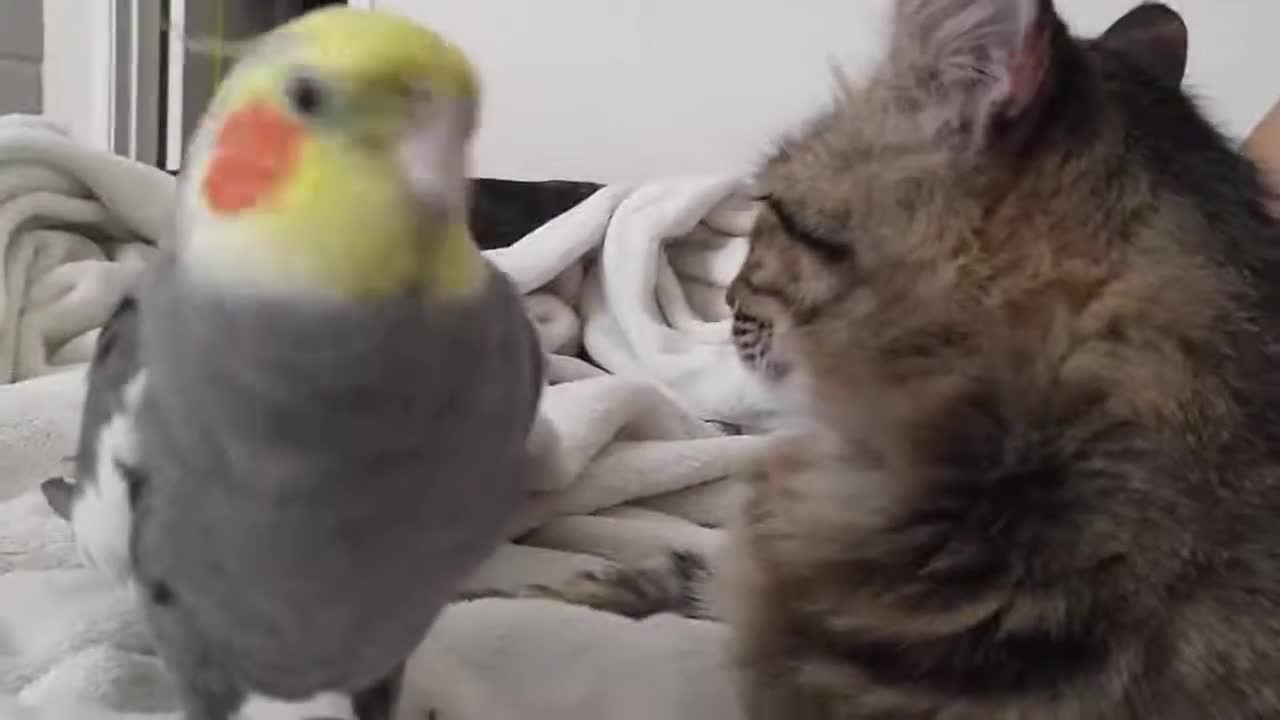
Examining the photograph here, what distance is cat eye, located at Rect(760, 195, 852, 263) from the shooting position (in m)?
0.78

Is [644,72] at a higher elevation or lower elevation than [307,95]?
lower

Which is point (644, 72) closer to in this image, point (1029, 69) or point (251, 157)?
point (1029, 69)

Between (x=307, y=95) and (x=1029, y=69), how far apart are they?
407mm

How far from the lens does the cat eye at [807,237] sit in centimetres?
78

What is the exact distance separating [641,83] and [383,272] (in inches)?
55.7

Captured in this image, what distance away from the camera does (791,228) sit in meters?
0.82

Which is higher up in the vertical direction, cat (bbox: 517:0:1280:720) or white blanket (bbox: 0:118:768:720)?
cat (bbox: 517:0:1280:720)

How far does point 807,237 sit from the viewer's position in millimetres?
804

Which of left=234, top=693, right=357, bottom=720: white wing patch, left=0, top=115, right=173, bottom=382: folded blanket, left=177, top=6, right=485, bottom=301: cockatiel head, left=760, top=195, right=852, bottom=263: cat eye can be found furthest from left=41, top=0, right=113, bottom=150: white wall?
left=177, top=6, right=485, bottom=301: cockatiel head

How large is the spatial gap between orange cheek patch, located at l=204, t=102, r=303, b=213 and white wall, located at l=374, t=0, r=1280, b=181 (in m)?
1.13

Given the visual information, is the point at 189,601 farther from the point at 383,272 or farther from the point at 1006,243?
the point at 1006,243

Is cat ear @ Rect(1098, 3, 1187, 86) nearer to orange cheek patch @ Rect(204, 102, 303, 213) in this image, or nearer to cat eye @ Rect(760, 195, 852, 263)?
cat eye @ Rect(760, 195, 852, 263)

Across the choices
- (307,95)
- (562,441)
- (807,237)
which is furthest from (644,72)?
(307,95)

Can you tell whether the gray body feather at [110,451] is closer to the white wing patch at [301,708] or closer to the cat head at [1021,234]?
the white wing patch at [301,708]
